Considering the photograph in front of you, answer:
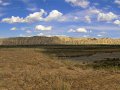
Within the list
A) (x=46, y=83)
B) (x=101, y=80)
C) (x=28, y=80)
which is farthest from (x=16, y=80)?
(x=101, y=80)

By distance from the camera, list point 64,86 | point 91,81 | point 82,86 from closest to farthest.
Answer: point 64,86
point 82,86
point 91,81

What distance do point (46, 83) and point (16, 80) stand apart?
230 cm

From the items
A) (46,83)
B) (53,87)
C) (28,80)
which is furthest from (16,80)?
(53,87)

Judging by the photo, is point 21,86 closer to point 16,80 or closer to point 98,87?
point 16,80

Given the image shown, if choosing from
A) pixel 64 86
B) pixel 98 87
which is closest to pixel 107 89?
pixel 98 87

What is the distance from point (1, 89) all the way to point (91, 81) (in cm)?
542

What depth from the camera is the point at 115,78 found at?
62.3 ft

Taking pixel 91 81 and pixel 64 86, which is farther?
pixel 91 81

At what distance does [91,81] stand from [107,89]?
252 cm

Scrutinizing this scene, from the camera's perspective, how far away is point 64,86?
15.3 m

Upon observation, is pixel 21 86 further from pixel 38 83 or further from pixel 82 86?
pixel 82 86

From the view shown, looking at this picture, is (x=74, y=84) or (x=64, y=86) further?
(x=74, y=84)

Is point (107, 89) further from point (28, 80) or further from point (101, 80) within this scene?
point (28, 80)

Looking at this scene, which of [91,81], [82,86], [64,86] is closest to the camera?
[64,86]
